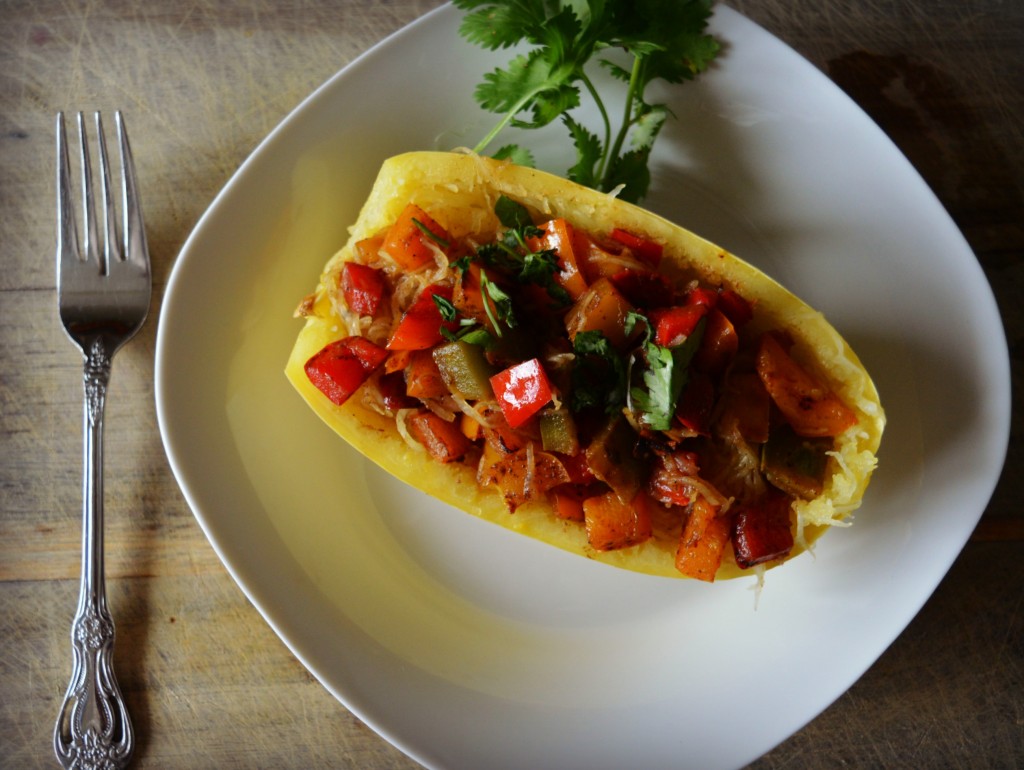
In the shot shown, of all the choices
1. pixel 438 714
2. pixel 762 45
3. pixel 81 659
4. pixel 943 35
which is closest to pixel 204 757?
pixel 81 659

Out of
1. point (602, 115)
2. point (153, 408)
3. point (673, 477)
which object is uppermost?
point (602, 115)

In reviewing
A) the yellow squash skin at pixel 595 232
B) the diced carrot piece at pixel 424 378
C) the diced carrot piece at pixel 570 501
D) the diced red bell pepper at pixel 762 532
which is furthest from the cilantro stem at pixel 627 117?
the diced red bell pepper at pixel 762 532

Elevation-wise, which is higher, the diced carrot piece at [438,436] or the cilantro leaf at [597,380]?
the cilantro leaf at [597,380]

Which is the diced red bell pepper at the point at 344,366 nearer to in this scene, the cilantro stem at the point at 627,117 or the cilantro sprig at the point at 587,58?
the cilantro sprig at the point at 587,58

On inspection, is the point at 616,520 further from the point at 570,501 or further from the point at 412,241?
the point at 412,241

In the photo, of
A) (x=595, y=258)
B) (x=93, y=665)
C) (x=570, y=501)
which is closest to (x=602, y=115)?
(x=595, y=258)

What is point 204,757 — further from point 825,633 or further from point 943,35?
point 943,35
